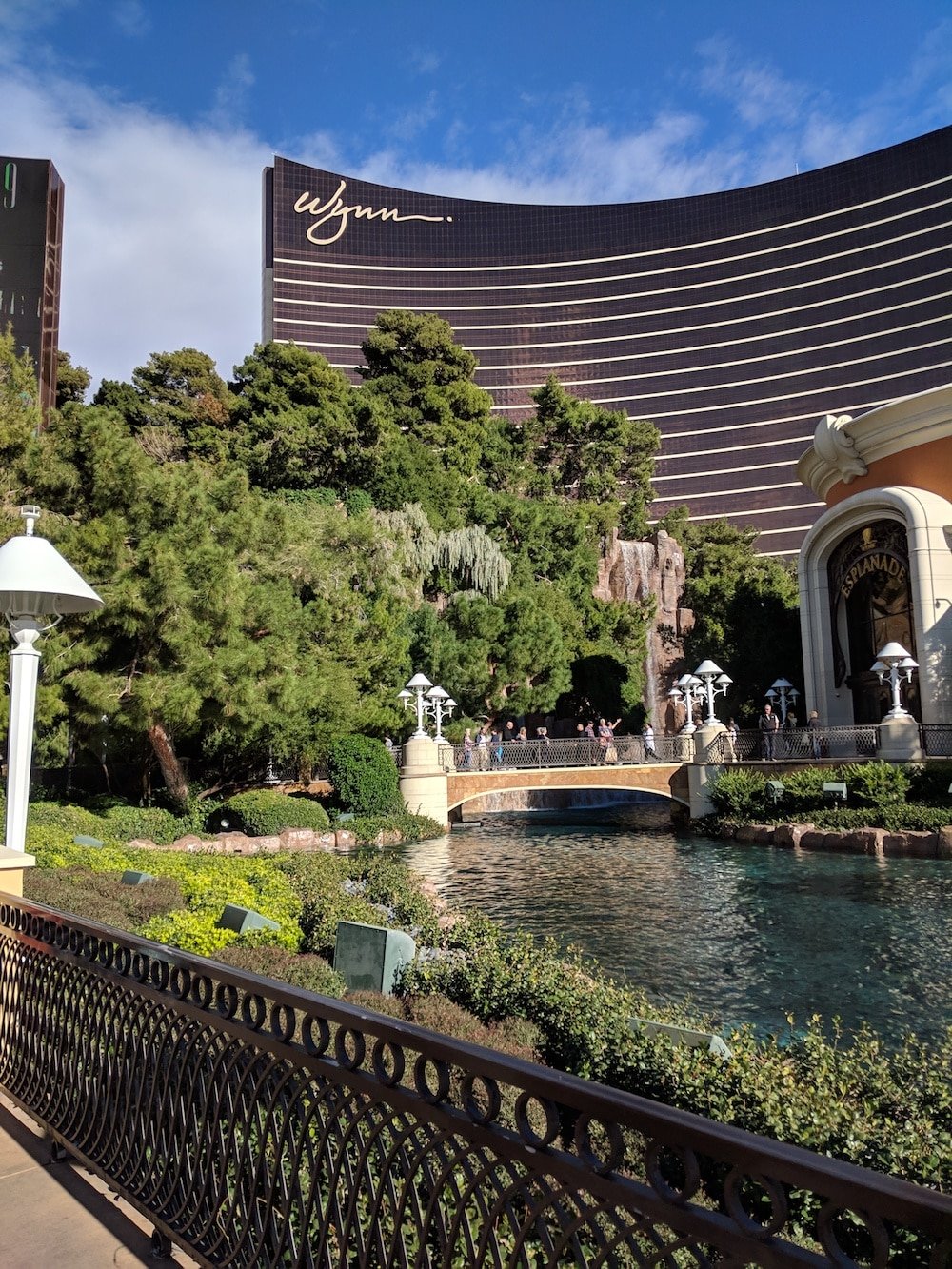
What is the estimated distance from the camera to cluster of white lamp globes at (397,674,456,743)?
28703 millimetres

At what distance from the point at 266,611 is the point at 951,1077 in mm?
17721

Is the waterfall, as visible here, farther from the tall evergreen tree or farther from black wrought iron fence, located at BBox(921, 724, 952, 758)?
black wrought iron fence, located at BBox(921, 724, 952, 758)

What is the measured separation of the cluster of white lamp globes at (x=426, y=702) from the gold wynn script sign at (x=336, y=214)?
78.3m

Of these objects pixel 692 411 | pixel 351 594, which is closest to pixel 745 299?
pixel 692 411

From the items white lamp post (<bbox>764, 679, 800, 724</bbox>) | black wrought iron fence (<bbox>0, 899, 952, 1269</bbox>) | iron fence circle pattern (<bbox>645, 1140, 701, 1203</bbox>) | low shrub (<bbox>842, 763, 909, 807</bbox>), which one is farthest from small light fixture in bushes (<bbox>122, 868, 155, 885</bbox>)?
white lamp post (<bbox>764, 679, 800, 724</bbox>)

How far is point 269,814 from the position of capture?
74.7ft

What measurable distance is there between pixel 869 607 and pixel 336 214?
86408 mm

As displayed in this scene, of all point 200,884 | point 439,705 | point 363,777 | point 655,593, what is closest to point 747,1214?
point 200,884

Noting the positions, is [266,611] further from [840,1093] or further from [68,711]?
[840,1093]

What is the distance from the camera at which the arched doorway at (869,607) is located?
27.8m

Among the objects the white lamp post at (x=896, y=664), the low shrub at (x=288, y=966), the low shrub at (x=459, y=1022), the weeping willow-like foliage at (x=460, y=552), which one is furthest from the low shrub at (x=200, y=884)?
the weeping willow-like foliage at (x=460, y=552)

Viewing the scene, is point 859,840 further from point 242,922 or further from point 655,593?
point 655,593

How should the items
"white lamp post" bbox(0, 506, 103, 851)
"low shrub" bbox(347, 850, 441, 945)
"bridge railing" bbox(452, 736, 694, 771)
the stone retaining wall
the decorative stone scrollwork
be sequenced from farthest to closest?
"bridge railing" bbox(452, 736, 694, 771), the decorative stone scrollwork, the stone retaining wall, "low shrub" bbox(347, 850, 441, 945), "white lamp post" bbox(0, 506, 103, 851)

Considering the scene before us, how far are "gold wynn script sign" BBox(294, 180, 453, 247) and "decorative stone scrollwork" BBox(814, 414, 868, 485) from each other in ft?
261
